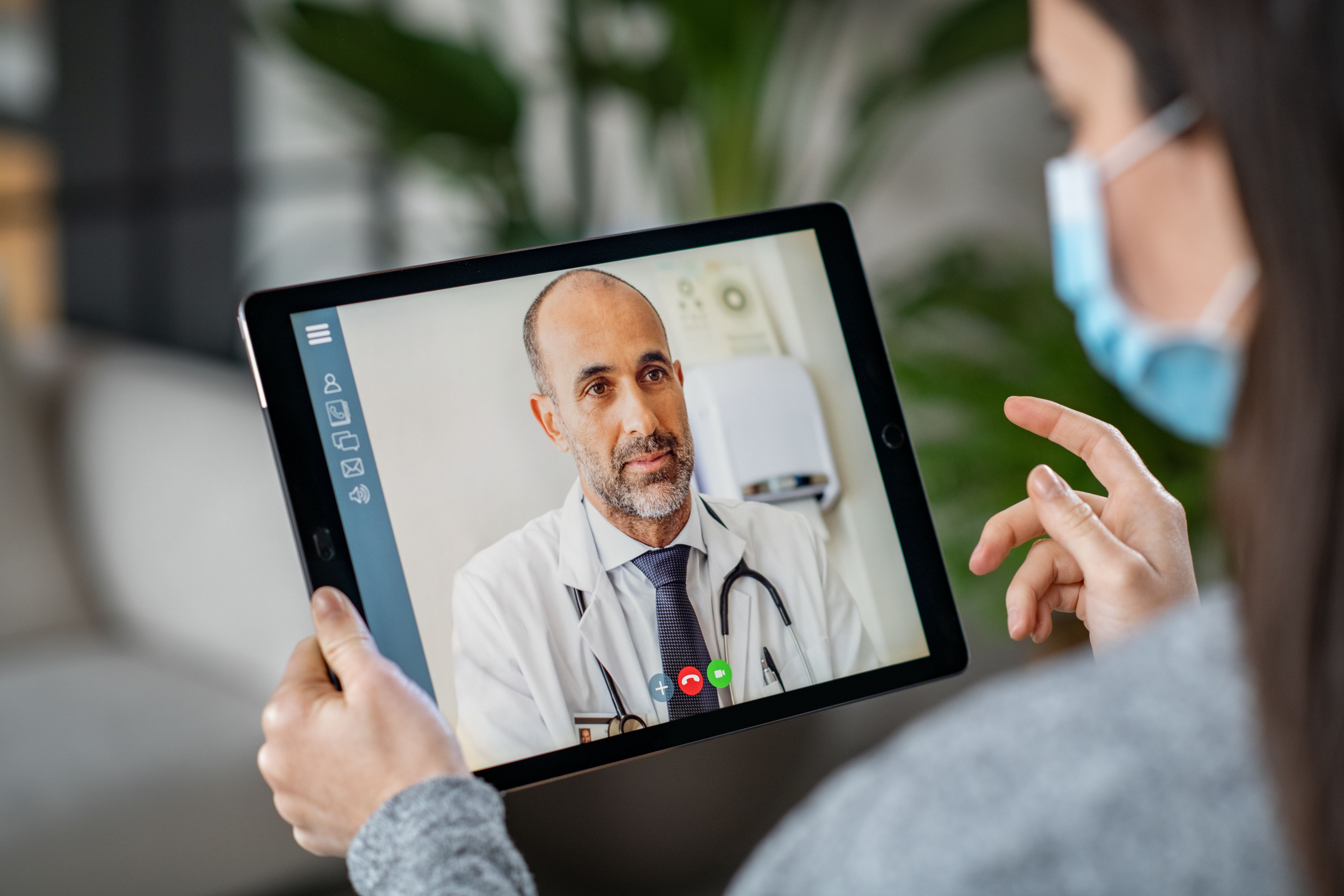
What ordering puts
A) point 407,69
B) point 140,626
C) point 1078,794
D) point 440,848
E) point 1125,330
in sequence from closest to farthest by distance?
1. point 1078,794
2. point 440,848
3. point 1125,330
4. point 407,69
5. point 140,626

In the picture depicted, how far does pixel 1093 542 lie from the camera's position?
0.62 metres

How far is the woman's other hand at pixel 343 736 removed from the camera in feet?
1.75

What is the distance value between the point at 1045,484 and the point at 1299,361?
1.01ft

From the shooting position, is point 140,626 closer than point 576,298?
No

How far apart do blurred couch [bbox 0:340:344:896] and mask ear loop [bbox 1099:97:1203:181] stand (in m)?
1.15

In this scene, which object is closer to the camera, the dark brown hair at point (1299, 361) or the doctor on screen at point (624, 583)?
the dark brown hair at point (1299, 361)

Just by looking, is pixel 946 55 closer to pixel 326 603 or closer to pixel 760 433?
pixel 760 433

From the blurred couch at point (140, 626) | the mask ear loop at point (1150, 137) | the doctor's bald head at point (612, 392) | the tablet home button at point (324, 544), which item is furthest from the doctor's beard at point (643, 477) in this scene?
the blurred couch at point (140, 626)

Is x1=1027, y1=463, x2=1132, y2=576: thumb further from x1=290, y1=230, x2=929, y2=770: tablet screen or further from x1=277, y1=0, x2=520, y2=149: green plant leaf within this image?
x1=277, y1=0, x2=520, y2=149: green plant leaf

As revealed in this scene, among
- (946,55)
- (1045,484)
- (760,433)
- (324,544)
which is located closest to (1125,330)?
(1045,484)

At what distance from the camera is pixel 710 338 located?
0.66 metres

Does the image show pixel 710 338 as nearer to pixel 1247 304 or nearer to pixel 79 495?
pixel 1247 304

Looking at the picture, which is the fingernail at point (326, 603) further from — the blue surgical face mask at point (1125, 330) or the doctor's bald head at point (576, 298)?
the blue surgical face mask at point (1125, 330)

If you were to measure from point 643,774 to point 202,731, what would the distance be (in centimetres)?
56
